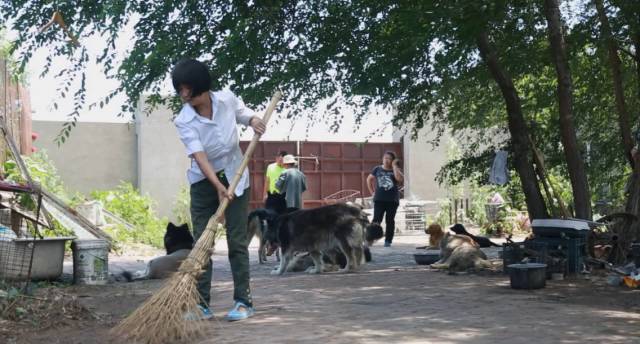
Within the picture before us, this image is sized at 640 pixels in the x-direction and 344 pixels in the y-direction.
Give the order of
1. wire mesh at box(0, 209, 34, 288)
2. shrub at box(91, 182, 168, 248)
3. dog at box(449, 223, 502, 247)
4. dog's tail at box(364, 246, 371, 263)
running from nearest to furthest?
1. wire mesh at box(0, 209, 34, 288)
2. dog at box(449, 223, 502, 247)
3. dog's tail at box(364, 246, 371, 263)
4. shrub at box(91, 182, 168, 248)

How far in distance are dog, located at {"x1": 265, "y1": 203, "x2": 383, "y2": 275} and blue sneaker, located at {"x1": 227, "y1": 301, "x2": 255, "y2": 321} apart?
376 cm

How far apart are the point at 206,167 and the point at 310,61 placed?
14.4 ft

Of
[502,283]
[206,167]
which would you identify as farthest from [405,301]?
[206,167]

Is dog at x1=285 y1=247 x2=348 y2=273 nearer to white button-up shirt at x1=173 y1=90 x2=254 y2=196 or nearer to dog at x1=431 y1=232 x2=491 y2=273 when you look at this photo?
dog at x1=431 y1=232 x2=491 y2=273

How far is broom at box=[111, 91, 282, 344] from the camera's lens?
4.27 m

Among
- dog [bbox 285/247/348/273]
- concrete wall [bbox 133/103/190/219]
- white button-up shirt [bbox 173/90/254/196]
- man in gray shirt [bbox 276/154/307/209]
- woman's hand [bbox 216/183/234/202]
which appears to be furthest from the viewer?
concrete wall [bbox 133/103/190/219]

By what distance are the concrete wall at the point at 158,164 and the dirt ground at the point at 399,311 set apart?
11.0m

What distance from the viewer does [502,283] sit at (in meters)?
7.17

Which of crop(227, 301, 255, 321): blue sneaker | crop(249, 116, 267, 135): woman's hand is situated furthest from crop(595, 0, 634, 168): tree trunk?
crop(227, 301, 255, 321): blue sneaker

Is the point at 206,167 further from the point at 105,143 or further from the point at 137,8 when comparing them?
the point at 105,143

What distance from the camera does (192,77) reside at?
4680 mm

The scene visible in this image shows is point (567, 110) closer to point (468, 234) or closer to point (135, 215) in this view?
point (468, 234)

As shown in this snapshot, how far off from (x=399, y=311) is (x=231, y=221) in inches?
56.7

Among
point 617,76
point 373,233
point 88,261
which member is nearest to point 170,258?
point 88,261
